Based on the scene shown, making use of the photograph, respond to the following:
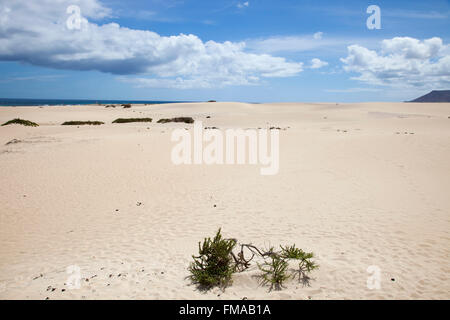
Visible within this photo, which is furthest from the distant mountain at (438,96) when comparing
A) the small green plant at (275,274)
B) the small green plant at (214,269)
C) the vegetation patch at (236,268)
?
the small green plant at (214,269)

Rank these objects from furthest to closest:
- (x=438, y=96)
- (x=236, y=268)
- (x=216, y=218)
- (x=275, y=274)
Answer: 1. (x=438, y=96)
2. (x=216, y=218)
3. (x=236, y=268)
4. (x=275, y=274)

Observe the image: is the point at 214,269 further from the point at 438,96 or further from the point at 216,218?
the point at 438,96

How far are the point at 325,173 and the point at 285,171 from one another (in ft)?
5.99

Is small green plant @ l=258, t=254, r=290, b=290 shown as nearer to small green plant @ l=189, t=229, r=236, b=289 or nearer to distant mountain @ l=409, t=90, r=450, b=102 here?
small green plant @ l=189, t=229, r=236, b=289

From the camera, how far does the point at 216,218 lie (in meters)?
9.17

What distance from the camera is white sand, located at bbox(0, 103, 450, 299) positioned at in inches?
227

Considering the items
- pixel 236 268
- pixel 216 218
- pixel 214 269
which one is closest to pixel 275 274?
pixel 236 268

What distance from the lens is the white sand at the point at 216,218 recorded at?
5758 mm

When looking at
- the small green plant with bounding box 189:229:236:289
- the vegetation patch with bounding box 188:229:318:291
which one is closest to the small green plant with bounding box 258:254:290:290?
the vegetation patch with bounding box 188:229:318:291

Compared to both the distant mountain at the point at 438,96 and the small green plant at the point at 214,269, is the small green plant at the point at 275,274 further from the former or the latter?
the distant mountain at the point at 438,96
